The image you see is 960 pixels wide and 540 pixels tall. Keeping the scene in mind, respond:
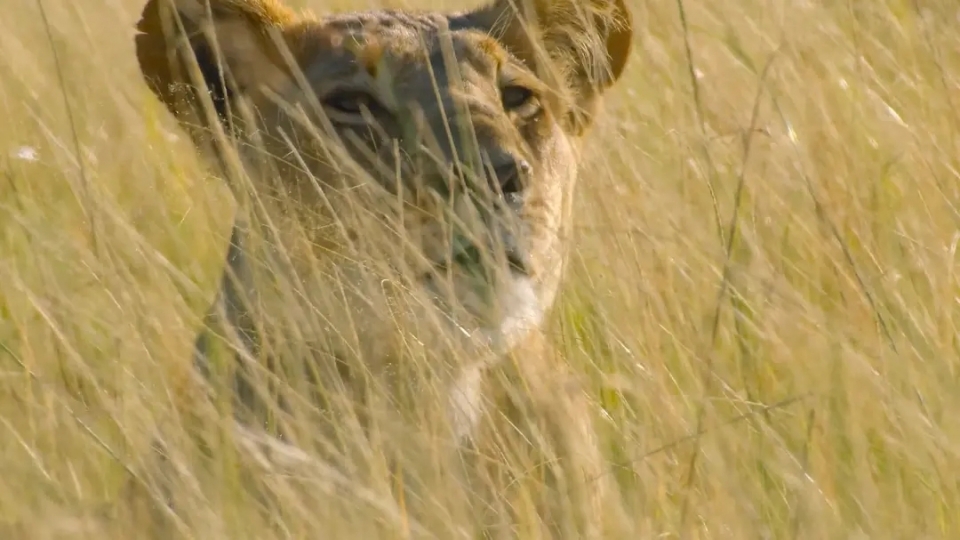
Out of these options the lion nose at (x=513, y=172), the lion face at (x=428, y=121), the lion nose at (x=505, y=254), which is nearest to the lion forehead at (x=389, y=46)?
the lion face at (x=428, y=121)

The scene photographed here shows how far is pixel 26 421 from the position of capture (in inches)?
116

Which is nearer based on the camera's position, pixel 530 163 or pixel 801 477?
pixel 801 477

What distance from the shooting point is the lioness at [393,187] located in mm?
2895

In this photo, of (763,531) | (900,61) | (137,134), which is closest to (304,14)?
(137,134)

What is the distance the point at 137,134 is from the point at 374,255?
202 cm

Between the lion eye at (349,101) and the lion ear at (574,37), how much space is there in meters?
0.36

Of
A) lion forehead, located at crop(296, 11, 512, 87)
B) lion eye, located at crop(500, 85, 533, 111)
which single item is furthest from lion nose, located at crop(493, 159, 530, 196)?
lion eye, located at crop(500, 85, 533, 111)

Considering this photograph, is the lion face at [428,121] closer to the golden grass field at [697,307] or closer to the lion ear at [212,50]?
the lion ear at [212,50]

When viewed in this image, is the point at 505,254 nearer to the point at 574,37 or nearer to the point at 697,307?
the point at 697,307

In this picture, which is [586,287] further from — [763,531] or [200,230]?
[200,230]

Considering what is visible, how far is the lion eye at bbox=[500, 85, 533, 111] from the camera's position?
344cm

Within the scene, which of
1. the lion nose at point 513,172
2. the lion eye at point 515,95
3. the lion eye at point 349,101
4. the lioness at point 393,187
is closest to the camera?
the lioness at point 393,187

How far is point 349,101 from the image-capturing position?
10.8 ft

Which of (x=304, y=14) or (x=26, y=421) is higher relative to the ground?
(x=304, y=14)
